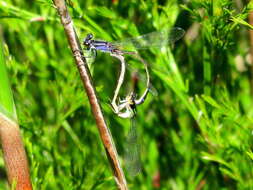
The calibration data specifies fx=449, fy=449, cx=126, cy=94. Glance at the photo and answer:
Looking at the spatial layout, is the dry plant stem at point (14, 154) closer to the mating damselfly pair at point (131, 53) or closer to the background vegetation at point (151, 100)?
the background vegetation at point (151, 100)

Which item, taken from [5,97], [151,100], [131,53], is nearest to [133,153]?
[131,53]

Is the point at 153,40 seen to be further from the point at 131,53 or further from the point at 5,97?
the point at 5,97

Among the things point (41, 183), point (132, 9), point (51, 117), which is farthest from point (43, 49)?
point (41, 183)

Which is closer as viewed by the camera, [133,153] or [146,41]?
[133,153]

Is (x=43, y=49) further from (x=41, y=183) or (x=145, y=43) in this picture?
(x=41, y=183)

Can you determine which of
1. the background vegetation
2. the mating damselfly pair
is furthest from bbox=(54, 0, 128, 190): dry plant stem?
the background vegetation

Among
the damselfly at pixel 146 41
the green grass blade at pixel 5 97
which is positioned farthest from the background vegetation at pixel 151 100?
the green grass blade at pixel 5 97
